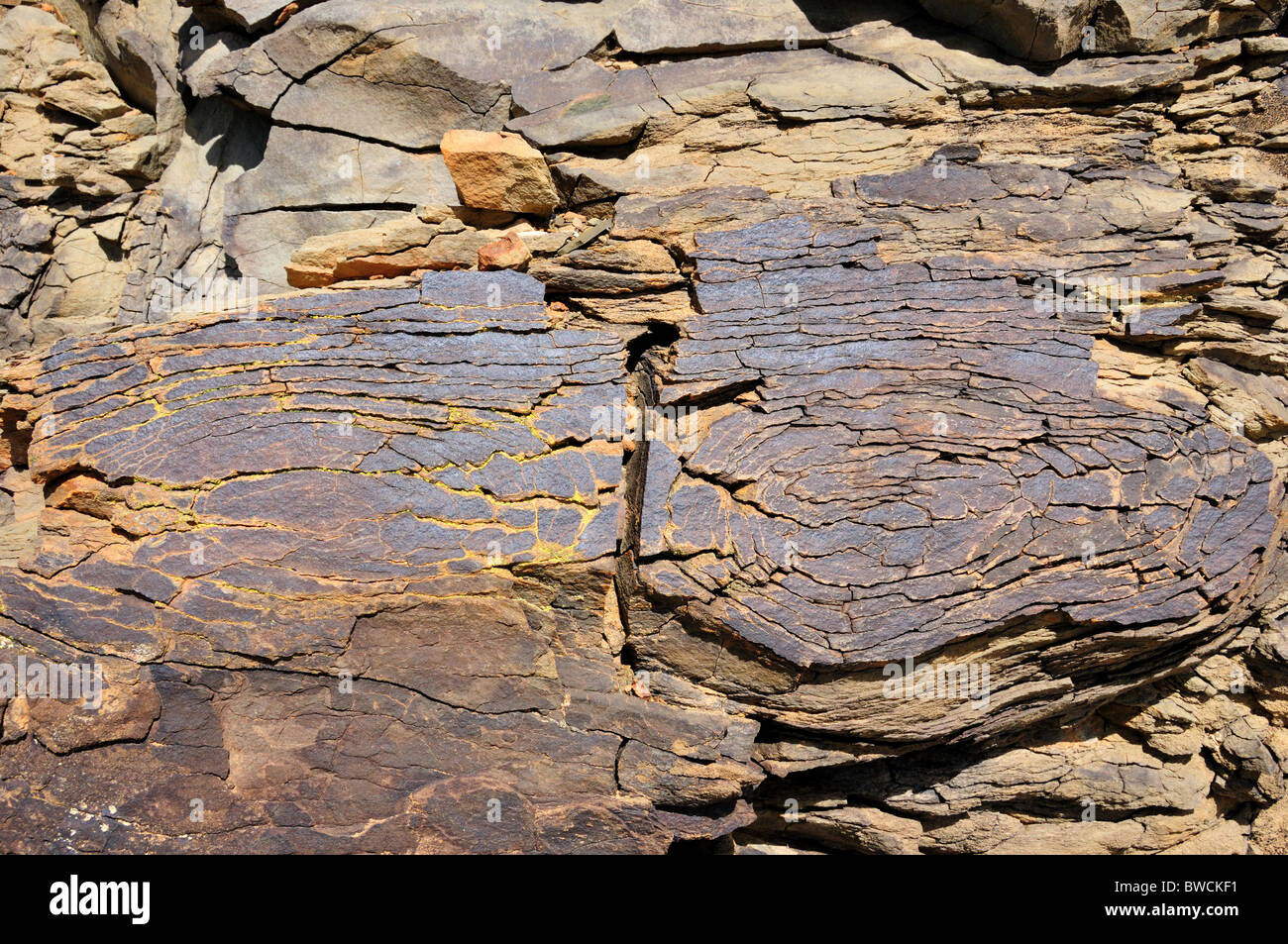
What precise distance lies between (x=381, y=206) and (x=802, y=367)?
3.09 m

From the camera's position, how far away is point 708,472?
443 centimetres

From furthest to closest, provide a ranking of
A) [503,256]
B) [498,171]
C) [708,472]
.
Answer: [498,171]
[503,256]
[708,472]

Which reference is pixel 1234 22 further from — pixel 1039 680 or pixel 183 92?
pixel 183 92

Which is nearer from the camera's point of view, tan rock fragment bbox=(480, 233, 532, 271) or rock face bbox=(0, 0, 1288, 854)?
rock face bbox=(0, 0, 1288, 854)

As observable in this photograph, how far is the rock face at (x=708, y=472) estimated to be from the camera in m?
4.21

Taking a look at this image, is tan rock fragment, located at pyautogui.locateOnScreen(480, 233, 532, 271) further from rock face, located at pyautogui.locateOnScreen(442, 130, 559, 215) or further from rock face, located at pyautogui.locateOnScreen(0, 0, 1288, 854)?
rock face, located at pyautogui.locateOnScreen(442, 130, 559, 215)

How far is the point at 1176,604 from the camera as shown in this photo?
15.1ft

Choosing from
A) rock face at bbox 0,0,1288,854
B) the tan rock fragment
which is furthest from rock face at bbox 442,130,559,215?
the tan rock fragment

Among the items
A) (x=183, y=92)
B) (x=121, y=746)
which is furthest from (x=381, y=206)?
(x=121, y=746)

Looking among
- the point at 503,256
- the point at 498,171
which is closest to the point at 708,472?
the point at 503,256

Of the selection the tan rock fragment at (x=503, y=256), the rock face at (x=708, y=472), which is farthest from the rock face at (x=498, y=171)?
the tan rock fragment at (x=503, y=256)

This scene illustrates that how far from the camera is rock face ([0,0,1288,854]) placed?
4.21 meters

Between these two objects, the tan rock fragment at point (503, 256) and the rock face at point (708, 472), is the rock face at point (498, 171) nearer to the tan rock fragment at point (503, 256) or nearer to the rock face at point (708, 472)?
the rock face at point (708, 472)

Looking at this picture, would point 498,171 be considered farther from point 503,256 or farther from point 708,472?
point 708,472
